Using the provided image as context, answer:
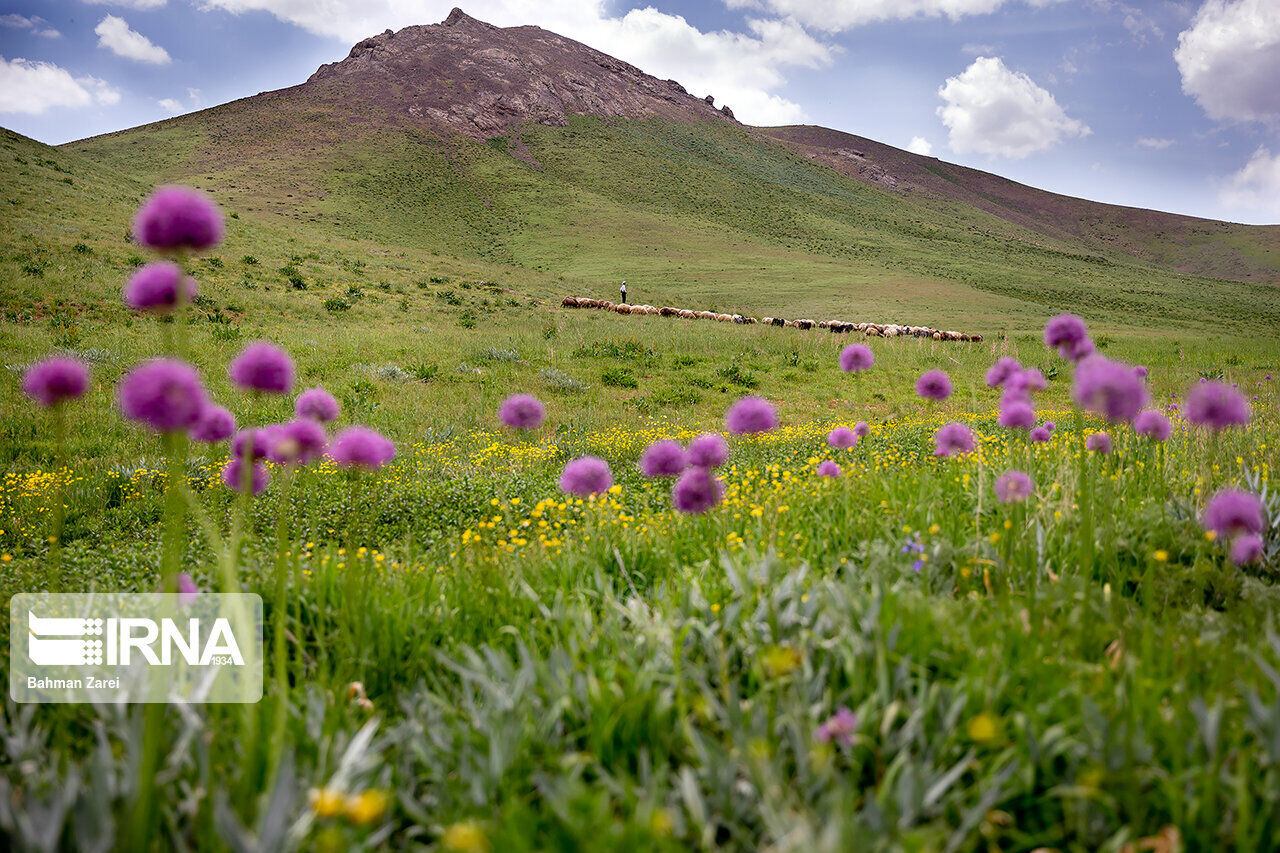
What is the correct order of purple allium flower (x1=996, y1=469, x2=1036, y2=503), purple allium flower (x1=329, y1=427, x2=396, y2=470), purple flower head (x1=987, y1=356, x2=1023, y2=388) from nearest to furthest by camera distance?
1. purple allium flower (x1=329, y1=427, x2=396, y2=470)
2. purple allium flower (x1=996, y1=469, x2=1036, y2=503)
3. purple flower head (x1=987, y1=356, x2=1023, y2=388)

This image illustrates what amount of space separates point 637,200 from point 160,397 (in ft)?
286

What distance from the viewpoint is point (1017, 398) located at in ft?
10.6

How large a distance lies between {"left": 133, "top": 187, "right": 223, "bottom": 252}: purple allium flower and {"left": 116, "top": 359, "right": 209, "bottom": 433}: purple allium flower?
323 millimetres

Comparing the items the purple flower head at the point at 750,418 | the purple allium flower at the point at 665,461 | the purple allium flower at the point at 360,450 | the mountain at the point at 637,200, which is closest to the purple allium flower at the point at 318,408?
the purple allium flower at the point at 360,450

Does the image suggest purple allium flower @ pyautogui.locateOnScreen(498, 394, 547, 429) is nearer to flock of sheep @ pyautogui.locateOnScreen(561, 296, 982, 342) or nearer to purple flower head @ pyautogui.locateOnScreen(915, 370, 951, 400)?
purple flower head @ pyautogui.locateOnScreen(915, 370, 951, 400)

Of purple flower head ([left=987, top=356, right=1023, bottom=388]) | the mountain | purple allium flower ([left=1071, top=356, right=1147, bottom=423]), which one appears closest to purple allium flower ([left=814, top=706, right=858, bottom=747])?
purple allium flower ([left=1071, top=356, right=1147, bottom=423])

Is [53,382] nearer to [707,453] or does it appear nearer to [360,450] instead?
[360,450]

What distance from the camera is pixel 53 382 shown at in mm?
1729

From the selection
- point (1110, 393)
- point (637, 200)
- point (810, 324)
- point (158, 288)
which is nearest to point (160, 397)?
point (158, 288)

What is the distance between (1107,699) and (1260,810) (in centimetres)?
37

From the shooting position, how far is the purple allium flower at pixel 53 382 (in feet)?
5.59

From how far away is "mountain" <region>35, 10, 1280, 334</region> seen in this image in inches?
1919

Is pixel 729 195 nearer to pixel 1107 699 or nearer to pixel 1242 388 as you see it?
pixel 1242 388

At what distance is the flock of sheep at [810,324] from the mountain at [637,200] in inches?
327
